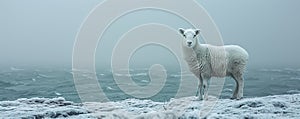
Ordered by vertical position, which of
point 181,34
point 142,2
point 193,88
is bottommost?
point 193,88

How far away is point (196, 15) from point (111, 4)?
2286 mm

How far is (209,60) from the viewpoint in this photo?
8883 mm

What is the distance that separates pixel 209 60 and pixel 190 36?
1.26 metres

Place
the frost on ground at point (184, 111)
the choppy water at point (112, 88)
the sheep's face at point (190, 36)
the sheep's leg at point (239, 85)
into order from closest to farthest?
the frost on ground at point (184, 111) < the sheep's face at point (190, 36) < the sheep's leg at point (239, 85) < the choppy water at point (112, 88)

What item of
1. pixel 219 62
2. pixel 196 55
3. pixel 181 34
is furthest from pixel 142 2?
pixel 219 62

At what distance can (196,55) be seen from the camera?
8766mm

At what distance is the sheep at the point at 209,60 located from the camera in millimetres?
8742

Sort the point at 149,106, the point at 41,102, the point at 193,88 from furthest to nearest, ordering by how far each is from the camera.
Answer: the point at 193,88, the point at 41,102, the point at 149,106

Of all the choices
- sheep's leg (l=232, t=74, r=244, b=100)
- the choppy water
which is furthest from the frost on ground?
sheep's leg (l=232, t=74, r=244, b=100)

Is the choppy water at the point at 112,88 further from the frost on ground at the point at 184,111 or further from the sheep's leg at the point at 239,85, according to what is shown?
the sheep's leg at the point at 239,85

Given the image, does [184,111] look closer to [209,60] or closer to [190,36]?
[190,36]

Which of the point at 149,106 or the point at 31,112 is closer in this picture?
the point at 31,112

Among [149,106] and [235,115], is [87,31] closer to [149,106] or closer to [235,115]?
[149,106]

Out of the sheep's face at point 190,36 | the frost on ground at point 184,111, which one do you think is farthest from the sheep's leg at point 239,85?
the sheep's face at point 190,36
